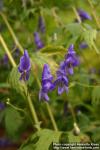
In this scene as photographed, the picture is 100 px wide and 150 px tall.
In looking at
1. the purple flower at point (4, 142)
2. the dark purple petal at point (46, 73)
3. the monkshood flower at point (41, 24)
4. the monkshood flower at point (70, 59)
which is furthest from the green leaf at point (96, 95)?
the purple flower at point (4, 142)

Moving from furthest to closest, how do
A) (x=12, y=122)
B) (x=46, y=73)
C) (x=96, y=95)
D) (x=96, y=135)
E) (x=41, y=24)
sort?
(x=41, y=24) < (x=12, y=122) < (x=96, y=135) < (x=96, y=95) < (x=46, y=73)

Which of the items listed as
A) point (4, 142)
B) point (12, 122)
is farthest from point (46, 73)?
point (4, 142)

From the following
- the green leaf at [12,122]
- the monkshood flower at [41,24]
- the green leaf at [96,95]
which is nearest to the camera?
the green leaf at [96,95]

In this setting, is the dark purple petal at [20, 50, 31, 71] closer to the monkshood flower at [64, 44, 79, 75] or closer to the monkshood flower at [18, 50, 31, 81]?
the monkshood flower at [18, 50, 31, 81]

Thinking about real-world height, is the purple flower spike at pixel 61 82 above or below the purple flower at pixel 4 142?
above

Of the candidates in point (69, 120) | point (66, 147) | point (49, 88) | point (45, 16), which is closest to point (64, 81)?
point (49, 88)

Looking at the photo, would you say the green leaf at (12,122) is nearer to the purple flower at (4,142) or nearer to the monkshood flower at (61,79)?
the monkshood flower at (61,79)

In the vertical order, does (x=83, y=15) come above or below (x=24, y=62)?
below

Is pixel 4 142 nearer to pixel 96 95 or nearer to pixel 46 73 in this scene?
pixel 96 95

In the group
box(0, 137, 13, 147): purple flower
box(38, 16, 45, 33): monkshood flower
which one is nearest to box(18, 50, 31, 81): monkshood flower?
box(38, 16, 45, 33): monkshood flower
